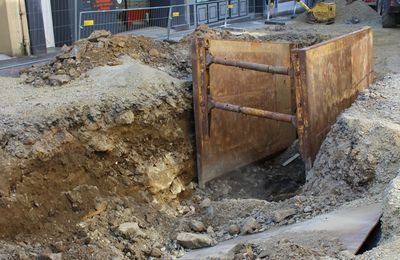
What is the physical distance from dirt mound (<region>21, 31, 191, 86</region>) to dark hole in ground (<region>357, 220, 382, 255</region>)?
4262 mm

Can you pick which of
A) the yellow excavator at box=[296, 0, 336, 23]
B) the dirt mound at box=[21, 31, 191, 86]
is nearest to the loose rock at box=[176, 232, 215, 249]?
the dirt mound at box=[21, 31, 191, 86]

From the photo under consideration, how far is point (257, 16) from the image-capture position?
2078 centimetres

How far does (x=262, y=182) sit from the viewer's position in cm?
795

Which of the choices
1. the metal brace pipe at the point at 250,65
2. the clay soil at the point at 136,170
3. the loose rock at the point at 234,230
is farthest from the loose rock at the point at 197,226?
the metal brace pipe at the point at 250,65

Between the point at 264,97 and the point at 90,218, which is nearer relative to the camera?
the point at 90,218

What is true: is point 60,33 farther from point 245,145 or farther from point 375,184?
point 375,184

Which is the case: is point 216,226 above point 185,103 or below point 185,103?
below

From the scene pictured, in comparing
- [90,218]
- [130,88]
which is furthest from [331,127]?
[90,218]

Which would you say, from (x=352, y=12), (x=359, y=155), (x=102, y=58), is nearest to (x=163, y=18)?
(x=102, y=58)

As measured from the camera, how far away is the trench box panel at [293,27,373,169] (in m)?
6.52

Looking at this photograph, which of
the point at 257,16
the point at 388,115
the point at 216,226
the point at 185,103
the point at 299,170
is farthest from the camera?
the point at 257,16

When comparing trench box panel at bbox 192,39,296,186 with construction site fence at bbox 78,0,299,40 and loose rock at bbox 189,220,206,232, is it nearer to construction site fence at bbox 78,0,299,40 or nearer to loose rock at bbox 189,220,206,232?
loose rock at bbox 189,220,206,232

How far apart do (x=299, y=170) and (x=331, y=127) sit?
1369 mm

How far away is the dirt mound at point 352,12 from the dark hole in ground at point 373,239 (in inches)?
630
